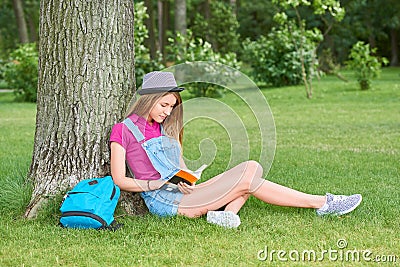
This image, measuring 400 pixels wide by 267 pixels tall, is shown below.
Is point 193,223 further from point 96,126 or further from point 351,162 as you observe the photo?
point 351,162

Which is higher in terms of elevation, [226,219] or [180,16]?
[226,219]

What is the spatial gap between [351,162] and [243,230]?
322cm

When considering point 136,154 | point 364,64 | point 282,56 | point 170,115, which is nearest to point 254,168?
point 170,115

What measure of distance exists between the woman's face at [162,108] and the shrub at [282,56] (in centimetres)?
1267

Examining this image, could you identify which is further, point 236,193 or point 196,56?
point 196,56

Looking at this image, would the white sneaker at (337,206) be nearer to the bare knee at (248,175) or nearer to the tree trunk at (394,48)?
the bare knee at (248,175)

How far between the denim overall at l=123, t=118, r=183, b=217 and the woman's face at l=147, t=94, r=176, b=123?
15 centimetres


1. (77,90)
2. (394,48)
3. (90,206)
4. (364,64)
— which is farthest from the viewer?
(394,48)

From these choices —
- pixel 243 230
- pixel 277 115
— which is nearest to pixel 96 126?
pixel 243 230

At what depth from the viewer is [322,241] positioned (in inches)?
170

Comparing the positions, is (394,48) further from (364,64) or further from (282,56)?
(364,64)

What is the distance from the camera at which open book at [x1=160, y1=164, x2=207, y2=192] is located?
15.2 ft

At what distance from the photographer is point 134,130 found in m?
4.89

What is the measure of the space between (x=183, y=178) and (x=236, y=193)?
409 mm
